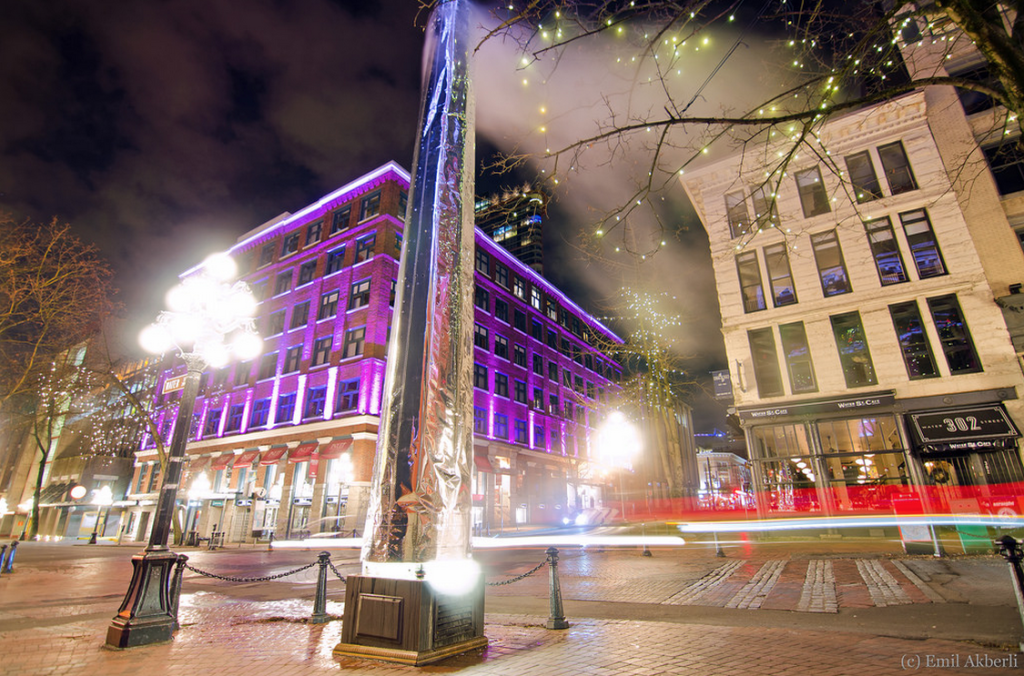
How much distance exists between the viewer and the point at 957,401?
47.4 feet

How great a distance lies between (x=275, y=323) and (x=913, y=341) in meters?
34.3

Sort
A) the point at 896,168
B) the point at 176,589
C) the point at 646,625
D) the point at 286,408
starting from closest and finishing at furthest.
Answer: the point at 646,625, the point at 176,589, the point at 896,168, the point at 286,408

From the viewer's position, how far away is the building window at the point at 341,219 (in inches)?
1252

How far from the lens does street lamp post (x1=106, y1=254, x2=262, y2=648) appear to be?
537 cm

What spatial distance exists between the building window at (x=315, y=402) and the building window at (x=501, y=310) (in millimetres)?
14230

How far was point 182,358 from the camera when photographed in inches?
270

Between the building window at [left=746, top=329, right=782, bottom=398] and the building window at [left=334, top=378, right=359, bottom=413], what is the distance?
64.0 feet

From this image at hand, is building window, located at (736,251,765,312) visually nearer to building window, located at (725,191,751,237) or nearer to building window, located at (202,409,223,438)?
building window, located at (725,191,751,237)

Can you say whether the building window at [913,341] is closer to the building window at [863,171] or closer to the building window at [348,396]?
the building window at [863,171]

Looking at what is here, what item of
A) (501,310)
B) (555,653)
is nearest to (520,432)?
(501,310)

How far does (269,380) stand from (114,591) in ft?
72.1

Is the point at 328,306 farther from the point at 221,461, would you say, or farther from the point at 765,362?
the point at 765,362

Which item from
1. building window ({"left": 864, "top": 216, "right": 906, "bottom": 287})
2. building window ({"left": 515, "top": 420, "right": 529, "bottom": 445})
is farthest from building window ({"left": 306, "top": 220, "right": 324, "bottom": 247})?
building window ({"left": 864, "top": 216, "right": 906, "bottom": 287})

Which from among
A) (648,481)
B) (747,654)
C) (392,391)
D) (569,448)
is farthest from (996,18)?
(648,481)
